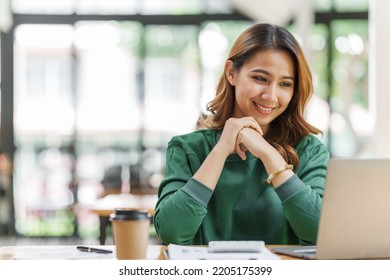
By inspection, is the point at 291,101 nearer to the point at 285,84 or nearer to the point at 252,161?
the point at 285,84

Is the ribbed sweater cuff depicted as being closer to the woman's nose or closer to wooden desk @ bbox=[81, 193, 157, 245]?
the woman's nose

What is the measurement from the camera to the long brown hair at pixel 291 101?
66.6 inches

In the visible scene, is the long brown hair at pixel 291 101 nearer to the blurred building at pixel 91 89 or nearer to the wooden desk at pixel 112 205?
the wooden desk at pixel 112 205

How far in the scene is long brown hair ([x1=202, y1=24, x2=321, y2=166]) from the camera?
5.55ft

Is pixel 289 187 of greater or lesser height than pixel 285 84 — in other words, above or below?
below

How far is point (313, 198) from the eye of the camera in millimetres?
1525

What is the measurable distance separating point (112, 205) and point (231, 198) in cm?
203

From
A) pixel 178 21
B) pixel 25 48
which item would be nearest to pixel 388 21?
pixel 178 21

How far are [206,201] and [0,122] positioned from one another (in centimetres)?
539

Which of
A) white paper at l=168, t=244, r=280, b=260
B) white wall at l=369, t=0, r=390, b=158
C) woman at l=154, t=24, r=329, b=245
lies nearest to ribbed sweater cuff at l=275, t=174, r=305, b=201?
woman at l=154, t=24, r=329, b=245

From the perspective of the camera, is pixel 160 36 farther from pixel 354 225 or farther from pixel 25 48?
pixel 354 225

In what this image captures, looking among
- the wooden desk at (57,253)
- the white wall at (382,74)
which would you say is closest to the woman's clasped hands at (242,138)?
the wooden desk at (57,253)

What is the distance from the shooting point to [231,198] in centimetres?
166

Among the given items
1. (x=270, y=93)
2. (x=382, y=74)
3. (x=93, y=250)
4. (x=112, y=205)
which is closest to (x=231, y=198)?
(x=270, y=93)
